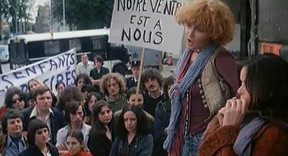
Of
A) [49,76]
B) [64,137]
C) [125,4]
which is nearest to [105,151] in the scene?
[64,137]

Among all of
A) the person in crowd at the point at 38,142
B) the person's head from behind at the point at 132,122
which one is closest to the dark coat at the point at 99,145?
the person in crowd at the point at 38,142

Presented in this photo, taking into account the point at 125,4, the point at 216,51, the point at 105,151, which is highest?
the point at 125,4

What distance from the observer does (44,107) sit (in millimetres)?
7574

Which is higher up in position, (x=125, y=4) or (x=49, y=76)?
(x=125, y=4)

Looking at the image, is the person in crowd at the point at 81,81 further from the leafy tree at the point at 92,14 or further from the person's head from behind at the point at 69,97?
the leafy tree at the point at 92,14

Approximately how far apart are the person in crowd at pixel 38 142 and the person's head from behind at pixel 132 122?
810 millimetres

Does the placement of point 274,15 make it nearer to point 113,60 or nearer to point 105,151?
point 105,151

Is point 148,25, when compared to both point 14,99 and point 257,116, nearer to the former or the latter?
point 14,99

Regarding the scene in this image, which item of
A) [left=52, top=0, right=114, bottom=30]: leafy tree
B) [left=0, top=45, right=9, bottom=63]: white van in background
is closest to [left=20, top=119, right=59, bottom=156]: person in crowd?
[left=0, top=45, right=9, bottom=63]: white van in background

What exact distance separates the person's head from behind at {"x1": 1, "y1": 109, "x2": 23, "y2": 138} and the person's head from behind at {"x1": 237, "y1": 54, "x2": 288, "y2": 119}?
14.5ft

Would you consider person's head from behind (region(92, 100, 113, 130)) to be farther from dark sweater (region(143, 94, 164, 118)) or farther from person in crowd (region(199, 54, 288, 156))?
person in crowd (region(199, 54, 288, 156))

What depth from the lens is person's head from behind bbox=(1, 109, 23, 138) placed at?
6.66 m

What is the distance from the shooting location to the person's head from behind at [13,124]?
6.66 metres

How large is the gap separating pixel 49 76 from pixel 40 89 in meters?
3.39
